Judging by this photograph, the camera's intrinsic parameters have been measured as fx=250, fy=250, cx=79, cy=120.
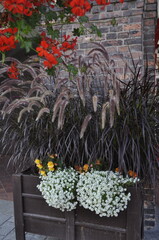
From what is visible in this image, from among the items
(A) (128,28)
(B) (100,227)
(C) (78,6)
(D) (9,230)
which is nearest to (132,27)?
(A) (128,28)

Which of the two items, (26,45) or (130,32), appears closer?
(26,45)

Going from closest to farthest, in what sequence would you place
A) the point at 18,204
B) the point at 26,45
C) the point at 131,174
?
1. the point at 26,45
2. the point at 131,174
3. the point at 18,204

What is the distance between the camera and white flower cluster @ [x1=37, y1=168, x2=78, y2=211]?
1903 millimetres

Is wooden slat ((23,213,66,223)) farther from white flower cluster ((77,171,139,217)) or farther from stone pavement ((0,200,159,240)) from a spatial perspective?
stone pavement ((0,200,159,240))

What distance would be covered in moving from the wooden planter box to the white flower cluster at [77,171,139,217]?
0.26ft

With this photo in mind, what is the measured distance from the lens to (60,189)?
1.92m

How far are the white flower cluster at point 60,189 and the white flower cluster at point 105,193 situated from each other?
0.07 metres

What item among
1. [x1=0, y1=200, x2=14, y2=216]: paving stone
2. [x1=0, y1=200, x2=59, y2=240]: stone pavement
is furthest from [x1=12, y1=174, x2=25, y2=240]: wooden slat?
[x1=0, y1=200, x2=14, y2=216]: paving stone

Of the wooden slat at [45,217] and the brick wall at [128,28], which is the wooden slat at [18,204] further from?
the brick wall at [128,28]

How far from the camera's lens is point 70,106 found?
7.06 feet

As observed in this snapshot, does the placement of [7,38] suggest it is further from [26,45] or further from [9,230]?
[9,230]

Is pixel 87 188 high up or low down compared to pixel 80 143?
down

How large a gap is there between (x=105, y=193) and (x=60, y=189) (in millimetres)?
350

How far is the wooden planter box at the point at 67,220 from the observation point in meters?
1.83
